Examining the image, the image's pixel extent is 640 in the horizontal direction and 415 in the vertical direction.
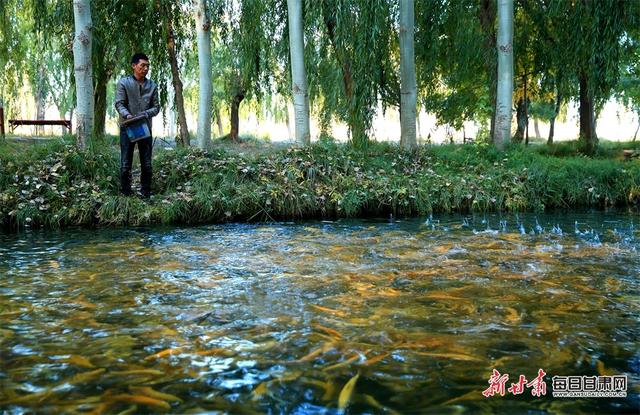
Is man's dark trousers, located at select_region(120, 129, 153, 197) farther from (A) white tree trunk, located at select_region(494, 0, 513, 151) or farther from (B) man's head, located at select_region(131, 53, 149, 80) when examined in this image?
(A) white tree trunk, located at select_region(494, 0, 513, 151)

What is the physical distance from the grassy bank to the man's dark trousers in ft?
0.84

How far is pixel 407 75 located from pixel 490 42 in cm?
389

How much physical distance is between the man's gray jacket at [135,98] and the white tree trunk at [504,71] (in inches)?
302

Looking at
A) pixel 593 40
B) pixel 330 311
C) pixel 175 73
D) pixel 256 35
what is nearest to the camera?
pixel 330 311

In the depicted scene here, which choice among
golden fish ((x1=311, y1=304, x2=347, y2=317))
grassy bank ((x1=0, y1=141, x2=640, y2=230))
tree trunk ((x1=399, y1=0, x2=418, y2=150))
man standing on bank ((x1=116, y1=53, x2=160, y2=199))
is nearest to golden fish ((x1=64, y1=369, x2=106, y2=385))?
golden fish ((x1=311, y1=304, x2=347, y2=317))

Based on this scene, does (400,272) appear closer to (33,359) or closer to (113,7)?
(33,359)

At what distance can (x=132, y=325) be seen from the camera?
2.88 meters

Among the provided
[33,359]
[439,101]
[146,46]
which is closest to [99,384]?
[33,359]

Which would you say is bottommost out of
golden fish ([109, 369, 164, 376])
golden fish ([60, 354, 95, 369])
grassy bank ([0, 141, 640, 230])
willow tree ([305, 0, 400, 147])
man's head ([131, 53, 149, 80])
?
golden fish ([109, 369, 164, 376])

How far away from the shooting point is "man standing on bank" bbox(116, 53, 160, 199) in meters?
7.42

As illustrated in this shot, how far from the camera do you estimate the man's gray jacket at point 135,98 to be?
24.5ft

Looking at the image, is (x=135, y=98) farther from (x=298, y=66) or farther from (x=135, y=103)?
(x=298, y=66)

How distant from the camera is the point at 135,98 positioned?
7582 millimetres

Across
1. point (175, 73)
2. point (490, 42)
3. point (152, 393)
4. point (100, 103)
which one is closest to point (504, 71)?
point (490, 42)
